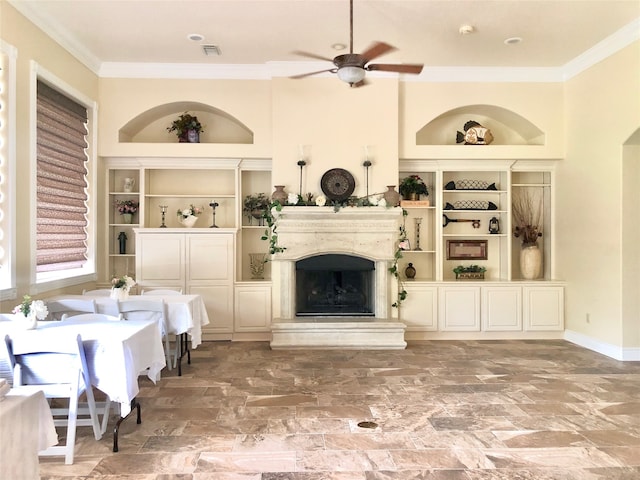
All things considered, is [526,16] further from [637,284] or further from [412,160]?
[637,284]

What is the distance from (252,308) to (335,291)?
3.90ft

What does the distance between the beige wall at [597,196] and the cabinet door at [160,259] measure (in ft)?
17.3

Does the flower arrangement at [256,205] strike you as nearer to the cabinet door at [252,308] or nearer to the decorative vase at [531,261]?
the cabinet door at [252,308]

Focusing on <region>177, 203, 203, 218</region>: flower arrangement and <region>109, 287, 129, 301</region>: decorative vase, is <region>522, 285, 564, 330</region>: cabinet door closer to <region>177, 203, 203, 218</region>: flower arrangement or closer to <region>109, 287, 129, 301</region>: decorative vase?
<region>177, 203, 203, 218</region>: flower arrangement

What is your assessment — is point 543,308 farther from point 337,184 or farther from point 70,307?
point 70,307

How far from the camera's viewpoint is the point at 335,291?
6301mm

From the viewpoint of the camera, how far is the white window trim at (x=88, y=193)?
14.7ft

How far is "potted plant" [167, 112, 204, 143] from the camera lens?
6.20 meters

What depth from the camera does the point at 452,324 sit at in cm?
614

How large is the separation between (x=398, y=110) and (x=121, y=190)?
4.13 meters

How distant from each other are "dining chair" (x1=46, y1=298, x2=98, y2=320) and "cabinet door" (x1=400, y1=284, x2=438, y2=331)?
3818mm

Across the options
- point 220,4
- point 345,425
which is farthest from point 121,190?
point 345,425

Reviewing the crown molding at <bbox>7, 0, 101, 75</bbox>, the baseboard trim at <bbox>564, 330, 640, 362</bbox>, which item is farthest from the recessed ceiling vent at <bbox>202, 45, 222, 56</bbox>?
the baseboard trim at <bbox>564, 330, 640, 362</bbox>

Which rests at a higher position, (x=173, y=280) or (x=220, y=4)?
(x=220, y=4)
